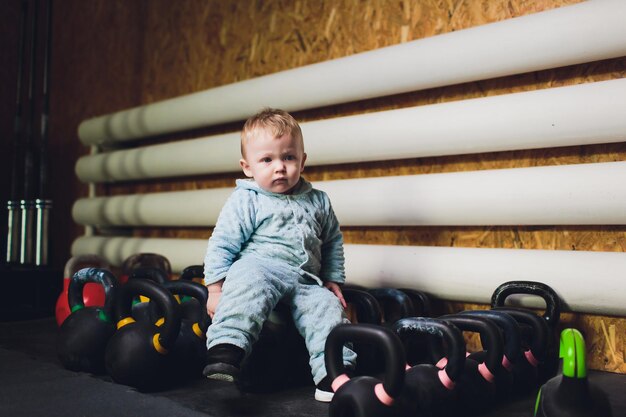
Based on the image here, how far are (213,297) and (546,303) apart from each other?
28.7 inches

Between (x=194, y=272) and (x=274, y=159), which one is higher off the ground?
(x=274, y=159)

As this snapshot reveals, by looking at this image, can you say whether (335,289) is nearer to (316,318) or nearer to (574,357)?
(316,318)

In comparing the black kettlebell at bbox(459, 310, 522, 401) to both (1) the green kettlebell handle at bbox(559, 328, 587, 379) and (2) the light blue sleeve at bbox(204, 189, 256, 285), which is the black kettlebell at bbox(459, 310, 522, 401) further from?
(2) the light blue sleeve at bbox(204, 189, 256, 285)

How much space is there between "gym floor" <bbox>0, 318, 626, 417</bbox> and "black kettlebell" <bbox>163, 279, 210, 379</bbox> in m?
0.03

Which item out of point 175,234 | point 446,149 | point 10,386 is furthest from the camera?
point 175,234

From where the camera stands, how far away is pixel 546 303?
4.54ft

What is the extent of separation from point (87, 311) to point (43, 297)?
1050mm

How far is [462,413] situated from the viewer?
3.54 ft

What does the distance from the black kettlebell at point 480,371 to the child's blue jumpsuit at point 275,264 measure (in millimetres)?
231

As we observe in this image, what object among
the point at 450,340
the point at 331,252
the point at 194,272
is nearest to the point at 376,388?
the point at 450,340

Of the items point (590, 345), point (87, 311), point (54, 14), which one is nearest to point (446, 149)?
point (590, 345)

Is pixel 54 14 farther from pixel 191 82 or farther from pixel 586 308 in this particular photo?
pixel 586 308

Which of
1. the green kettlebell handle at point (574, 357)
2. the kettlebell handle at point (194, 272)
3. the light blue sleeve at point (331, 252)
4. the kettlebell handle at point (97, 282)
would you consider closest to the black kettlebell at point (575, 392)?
the green kettlebell handle at point (574, 357)

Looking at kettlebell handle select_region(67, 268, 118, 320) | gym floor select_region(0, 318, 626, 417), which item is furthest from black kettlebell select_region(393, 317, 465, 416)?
kettlebell handle select_region(67, 268, 118, 320)
